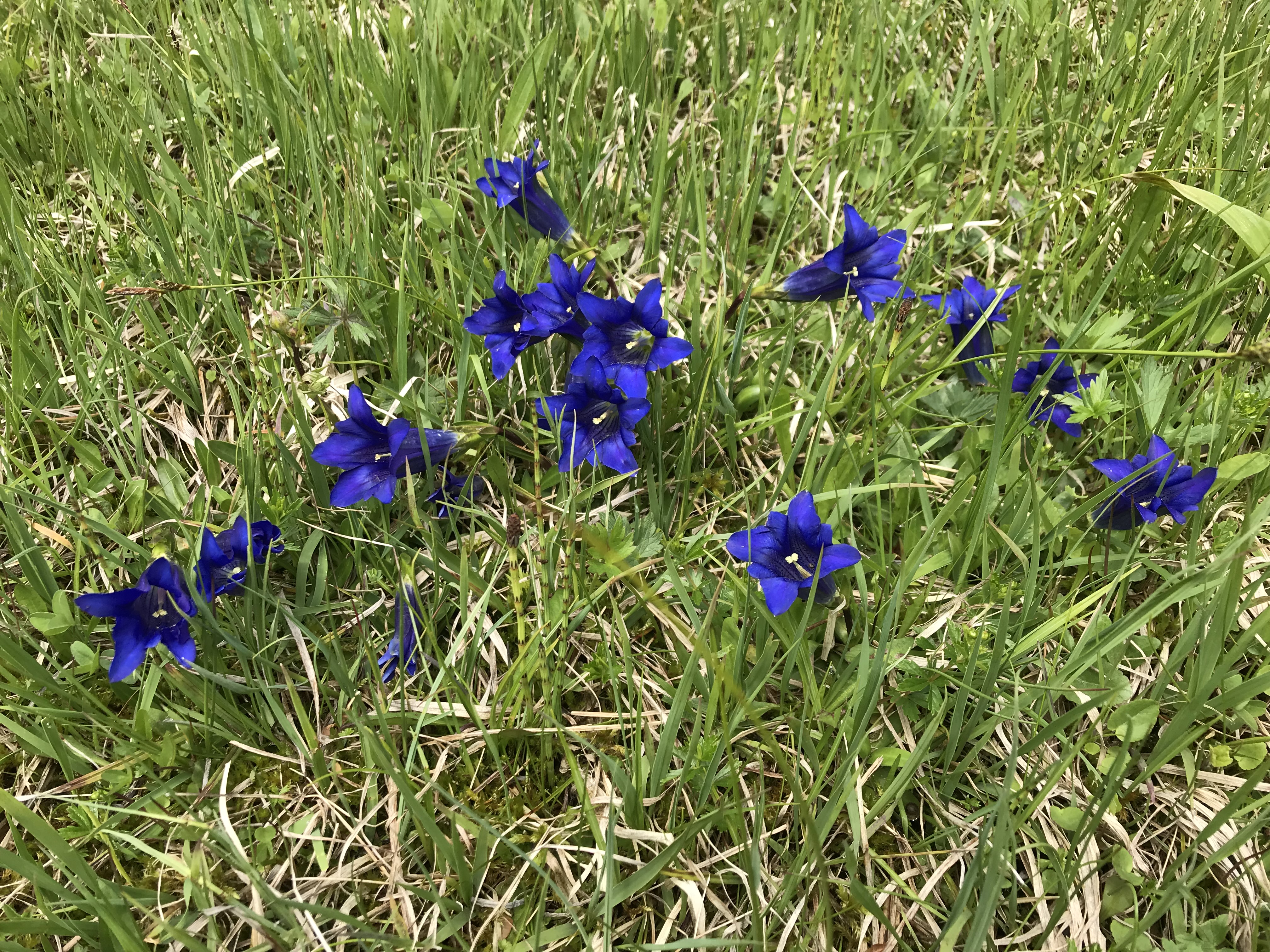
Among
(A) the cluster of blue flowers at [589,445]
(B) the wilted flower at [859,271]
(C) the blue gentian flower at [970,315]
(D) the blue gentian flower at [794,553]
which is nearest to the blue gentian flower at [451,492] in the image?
(A) the cluster of blue flowers at [589,445]

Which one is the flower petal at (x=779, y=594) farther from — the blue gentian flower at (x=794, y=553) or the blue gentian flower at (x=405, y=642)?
the blue gentian flower at (x=405, y=642)

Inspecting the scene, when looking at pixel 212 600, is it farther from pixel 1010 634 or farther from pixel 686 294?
pixel 1010 634

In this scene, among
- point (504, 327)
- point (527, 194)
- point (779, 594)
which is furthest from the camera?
point (527, 194)

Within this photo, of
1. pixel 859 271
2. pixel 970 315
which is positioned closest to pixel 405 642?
pixel 859 271

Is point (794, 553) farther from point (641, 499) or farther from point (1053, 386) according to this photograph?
point (1053, 386)

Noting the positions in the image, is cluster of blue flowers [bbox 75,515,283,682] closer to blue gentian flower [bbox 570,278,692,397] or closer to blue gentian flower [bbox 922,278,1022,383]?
blue gentian flower [bbox 570,278,692,397]

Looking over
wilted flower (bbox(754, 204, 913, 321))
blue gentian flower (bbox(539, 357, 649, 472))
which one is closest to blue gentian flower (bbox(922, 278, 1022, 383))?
wilted flower (bbox(754, 204, 913, 321))
